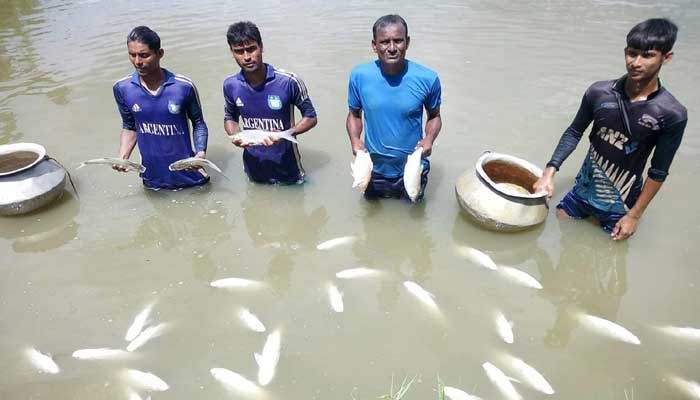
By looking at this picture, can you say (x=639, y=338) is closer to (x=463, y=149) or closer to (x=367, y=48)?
(x=463, y=149)

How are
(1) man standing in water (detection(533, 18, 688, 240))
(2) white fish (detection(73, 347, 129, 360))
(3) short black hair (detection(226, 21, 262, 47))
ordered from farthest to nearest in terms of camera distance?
(3) short black hair (detection(226, 21, 262, 47))
(2) white fish (detection(73, 347, 129, 360))
(1) man standing in water (detection(533, 18, 688, 240))

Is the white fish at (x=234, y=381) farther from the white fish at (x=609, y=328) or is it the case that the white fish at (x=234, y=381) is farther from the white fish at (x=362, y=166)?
the white fish at (x=609, y=328)

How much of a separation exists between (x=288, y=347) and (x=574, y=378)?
6.97 feet

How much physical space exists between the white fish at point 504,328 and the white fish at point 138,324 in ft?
9.58

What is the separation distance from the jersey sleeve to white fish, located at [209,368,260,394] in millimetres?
2869

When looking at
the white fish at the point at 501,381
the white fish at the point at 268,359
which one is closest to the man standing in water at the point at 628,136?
the white fish at the point at 501,381

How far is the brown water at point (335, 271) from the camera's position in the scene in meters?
3.22

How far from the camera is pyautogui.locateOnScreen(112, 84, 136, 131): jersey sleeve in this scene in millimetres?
4391

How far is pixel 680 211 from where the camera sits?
15.4 ft

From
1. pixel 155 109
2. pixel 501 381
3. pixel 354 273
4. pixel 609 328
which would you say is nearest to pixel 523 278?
pixel 609 328

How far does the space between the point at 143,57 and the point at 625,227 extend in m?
4.74

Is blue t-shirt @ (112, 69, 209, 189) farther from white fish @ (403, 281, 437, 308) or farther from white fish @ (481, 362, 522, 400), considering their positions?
white fish @ (481, 362, 522, 400)

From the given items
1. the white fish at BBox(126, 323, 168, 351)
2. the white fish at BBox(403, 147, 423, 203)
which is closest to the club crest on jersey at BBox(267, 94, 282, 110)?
the white fish at BBox(403, 147, 423, 203)

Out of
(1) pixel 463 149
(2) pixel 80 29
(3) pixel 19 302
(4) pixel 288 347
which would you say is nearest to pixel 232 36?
(4) pixel 288 347
